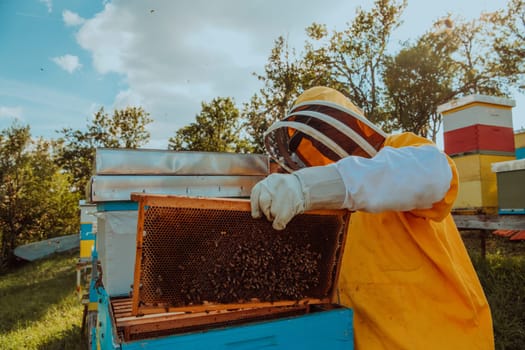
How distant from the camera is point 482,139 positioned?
5.64 m

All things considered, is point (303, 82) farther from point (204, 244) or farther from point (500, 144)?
point (204, 244)

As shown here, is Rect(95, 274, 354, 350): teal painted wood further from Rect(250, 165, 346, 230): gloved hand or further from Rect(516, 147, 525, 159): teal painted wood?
Rect(516, 147, 525, 159): teal painted wood

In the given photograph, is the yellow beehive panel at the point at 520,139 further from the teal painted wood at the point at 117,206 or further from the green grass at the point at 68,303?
the teal painted wood at the point at 117,206

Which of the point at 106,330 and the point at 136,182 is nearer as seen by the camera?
the point at 106,330

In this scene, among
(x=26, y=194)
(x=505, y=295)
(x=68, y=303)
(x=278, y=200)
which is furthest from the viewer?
(x=26, y=194)

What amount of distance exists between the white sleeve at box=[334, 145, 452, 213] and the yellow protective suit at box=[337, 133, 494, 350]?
0.13 meters

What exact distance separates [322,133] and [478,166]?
4.56 m

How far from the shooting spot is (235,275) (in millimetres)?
1445

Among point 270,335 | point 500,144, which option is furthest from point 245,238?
point 500,144

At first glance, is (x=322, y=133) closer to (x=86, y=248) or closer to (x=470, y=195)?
(x=470, y=195)

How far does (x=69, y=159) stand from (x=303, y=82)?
1487 centimetres

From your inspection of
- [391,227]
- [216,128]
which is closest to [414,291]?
[391,227]

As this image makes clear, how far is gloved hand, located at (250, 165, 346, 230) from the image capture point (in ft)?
4.36

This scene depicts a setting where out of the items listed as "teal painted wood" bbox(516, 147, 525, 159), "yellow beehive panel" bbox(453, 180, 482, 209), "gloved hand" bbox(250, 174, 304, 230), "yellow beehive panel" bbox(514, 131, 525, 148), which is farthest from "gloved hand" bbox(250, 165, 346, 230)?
"yellow beehive panel" bbox(514, 131, 525, 148)
